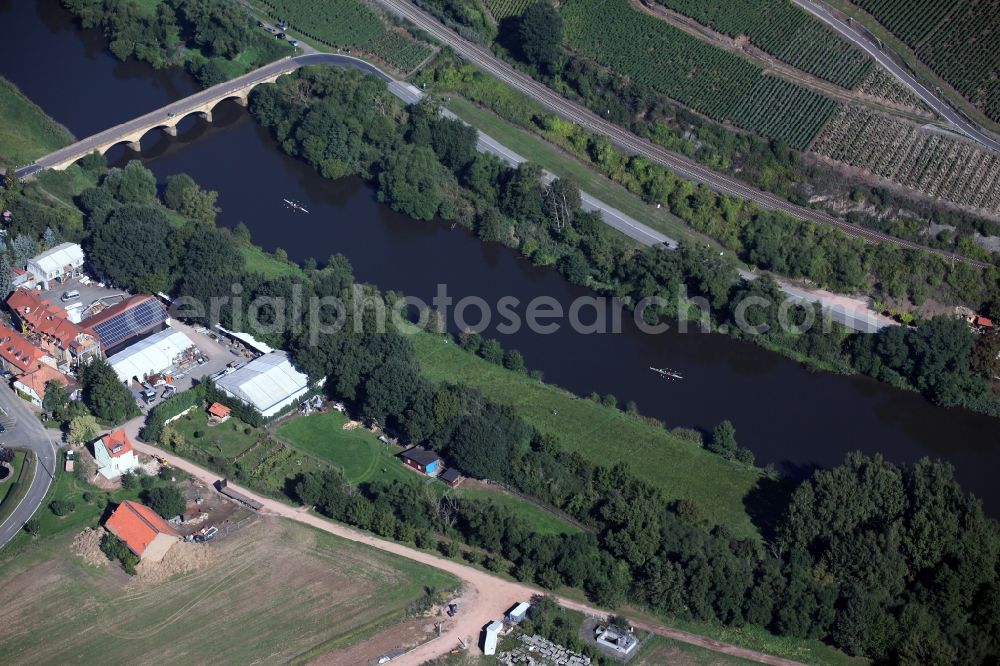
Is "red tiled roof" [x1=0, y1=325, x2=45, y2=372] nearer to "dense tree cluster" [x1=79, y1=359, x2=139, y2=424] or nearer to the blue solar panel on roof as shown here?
"dense tree cluster" [x1=79, y1=359, x2=139, y2=424]

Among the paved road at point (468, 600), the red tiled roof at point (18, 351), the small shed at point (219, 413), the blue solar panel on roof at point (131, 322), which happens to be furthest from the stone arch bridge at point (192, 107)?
the paved road at point (468, 600)

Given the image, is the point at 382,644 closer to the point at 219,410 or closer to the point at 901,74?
the point at 219,410

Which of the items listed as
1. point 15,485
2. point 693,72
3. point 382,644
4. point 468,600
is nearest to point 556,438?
point 468,600

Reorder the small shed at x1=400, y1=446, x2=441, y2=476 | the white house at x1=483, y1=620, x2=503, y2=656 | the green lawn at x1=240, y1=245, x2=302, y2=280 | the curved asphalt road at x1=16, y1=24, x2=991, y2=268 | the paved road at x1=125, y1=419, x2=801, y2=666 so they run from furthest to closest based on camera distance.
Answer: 1. the curved asphalt road at x1=16, y1=24, x2=991, y2=268
2. the green lawn at x1=240, y1=245, x2=302, y2=280
3. the small shed at x1=400, y1=446, x2=441, y2=476
4. the paved road at x1=125, y1=419, x2=801, y2=666
5. the white house at x1=483, y1=620, x2=503, y2=656

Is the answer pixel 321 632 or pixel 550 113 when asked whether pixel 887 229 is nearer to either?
pixel 550 113

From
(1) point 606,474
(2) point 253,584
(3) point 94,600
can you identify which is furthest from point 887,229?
(3) point 94,600

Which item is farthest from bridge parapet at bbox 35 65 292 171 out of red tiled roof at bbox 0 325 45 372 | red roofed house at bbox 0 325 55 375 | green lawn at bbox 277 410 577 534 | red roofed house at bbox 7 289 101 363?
green lawn at bbox 277 410 577 534
